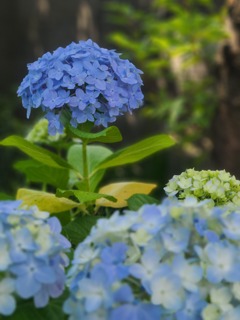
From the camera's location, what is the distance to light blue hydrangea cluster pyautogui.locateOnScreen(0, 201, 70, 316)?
59 cm

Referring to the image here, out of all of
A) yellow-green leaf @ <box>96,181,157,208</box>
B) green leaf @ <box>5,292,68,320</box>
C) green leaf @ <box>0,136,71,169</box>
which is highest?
green leaf @ <box>0,136,71,169</box>

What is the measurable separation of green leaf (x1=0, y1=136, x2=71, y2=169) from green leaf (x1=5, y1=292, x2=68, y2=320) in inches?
15.5

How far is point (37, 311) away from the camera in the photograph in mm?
652

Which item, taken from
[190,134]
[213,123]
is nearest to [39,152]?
[213,123]

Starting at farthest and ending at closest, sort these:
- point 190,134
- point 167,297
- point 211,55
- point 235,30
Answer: point 190,134 → point 211,55 → point 235,30 → point 167,297

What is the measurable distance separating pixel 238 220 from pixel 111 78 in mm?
423

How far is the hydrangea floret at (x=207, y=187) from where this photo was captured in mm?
891

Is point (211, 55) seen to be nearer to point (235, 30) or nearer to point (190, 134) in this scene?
point (235, 30)

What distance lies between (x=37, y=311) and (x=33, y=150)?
0.43 meters

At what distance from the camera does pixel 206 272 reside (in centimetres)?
61

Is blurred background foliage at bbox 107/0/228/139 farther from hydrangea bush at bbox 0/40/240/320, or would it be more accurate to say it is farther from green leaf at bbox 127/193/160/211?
hydrangea bush at bbox 0/40/240/320

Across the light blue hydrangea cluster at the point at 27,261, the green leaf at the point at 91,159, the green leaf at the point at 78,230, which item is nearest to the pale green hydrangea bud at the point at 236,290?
the light blue hydrangea cluster at the point at 27,261

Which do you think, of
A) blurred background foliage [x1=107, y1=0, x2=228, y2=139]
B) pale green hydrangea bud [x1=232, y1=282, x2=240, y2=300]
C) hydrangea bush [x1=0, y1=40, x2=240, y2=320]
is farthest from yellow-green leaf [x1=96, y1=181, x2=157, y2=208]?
blurred background foliage [x1=107, y1=0, x2=228, y2=139]

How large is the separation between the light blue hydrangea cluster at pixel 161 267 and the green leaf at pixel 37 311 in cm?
4
